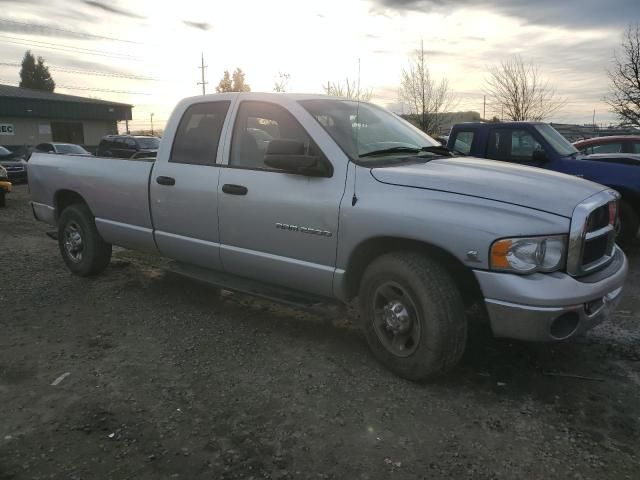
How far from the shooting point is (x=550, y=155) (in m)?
7.45

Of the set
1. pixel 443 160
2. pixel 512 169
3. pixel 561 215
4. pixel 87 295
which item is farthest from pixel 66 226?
pixel 561 215

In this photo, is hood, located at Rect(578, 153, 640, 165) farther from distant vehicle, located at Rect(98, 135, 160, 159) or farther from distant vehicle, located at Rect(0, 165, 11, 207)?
distant vehicle, located at Rect(98, 135, 160, 159)

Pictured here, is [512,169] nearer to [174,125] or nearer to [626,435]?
[626,435]

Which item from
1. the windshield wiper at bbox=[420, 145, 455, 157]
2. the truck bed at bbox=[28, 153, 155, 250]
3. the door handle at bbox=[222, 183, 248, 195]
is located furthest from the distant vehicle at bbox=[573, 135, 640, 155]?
the truck bed at bbox=[28, 153, 155, 250]

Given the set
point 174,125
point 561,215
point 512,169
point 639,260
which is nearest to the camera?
point 561,215

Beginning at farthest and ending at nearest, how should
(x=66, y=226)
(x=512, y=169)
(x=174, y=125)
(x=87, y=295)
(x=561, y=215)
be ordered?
(x=66, y=226) → (x=87, y=295) → (x=174, y=125) → (x=512, y=169) → (x=561, y=215)

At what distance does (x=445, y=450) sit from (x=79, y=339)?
3.07m

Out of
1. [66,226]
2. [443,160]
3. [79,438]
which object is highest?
[443,160]

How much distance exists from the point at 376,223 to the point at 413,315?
64 cm

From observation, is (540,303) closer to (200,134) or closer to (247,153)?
(247,153)

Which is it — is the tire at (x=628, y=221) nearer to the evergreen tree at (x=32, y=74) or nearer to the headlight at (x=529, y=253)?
the headlight at (x=529, y=253)

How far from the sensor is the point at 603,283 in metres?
3.20

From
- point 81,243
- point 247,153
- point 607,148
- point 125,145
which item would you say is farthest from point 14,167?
point 607,148

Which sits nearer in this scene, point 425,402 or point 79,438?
point 79,438
